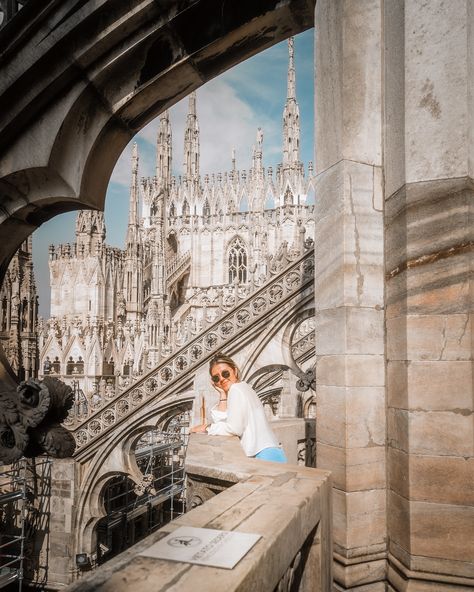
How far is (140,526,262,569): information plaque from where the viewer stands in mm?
1060

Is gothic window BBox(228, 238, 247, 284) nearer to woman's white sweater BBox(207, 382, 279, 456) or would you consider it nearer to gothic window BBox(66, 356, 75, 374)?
gothic window BBox(66, 356, 75, 374)

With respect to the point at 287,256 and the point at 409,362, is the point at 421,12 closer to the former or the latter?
the point at 409,362

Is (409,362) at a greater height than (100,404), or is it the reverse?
(409,362)

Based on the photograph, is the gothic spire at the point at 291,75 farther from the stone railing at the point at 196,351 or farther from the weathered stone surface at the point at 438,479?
the weathered stone surface at the point at 438,479

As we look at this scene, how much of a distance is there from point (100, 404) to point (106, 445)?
0.82m

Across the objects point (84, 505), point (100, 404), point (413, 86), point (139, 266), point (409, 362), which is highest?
point (139, 266)

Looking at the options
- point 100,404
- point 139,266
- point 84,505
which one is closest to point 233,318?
point 100,404

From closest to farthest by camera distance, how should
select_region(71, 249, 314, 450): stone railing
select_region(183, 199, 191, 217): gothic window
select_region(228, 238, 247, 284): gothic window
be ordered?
select_region(71, 249, 314, 450): stone railing
select_region(228, 238, 247, 284): gothic window
select_region(183, 199, 191, 217): gothic window

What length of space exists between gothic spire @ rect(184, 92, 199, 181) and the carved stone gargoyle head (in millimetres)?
30969

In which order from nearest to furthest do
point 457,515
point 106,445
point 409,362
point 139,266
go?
point 457,515
point 409,362
point 106,445
point 139,266

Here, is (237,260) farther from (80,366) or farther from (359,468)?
(359,468)

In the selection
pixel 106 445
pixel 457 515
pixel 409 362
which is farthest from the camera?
pixel 106 445

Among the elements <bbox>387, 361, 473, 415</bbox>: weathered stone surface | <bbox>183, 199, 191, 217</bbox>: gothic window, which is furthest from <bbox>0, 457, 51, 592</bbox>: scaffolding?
<bbox>183, 199, 191, 217</bbox>: gothic window

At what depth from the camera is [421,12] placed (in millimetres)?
1902
